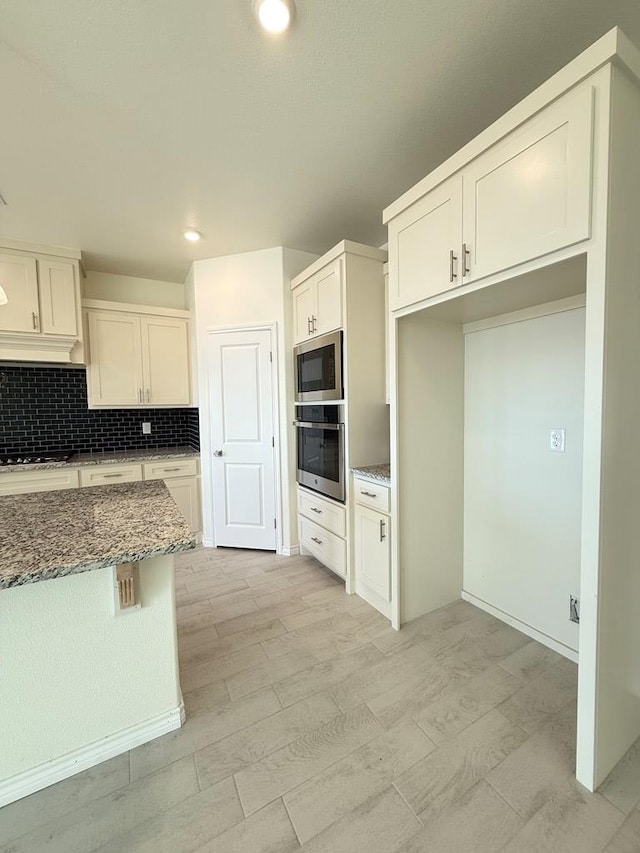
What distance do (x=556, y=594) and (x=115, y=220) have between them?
370 cm

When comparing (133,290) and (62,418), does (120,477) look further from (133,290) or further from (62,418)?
(133,290)

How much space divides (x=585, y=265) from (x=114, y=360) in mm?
3657

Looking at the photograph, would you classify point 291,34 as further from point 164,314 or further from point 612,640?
point 164,314

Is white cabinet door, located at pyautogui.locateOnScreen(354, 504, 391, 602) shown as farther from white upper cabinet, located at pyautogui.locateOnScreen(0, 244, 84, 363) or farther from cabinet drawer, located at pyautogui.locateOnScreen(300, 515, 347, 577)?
white upper cabinet, located at pyautogui.locateOnScreen(0, 244, 84, 363)

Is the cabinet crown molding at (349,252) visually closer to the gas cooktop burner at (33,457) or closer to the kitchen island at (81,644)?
the kitchen island at (81,644)

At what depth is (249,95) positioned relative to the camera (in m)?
1.61

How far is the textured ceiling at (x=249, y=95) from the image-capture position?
1291 millimetres

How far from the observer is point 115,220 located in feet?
8.79

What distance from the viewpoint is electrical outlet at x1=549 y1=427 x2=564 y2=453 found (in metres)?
1.89

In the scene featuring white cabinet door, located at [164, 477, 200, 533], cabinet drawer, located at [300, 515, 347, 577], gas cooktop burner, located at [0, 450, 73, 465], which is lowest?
cabinet drawer, located at [300, 515, 347, 577]

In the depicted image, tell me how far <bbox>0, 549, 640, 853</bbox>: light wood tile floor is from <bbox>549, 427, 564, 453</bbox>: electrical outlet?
1.09 meters

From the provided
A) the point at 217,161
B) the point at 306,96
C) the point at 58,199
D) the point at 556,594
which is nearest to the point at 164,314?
the point at 58,199

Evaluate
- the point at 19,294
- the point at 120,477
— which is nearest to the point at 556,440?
the point at 120,477

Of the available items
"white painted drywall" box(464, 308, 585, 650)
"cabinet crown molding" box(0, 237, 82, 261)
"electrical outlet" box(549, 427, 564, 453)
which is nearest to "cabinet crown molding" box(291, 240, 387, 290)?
"white painted drywall" box(464, 308, 585, 650)
